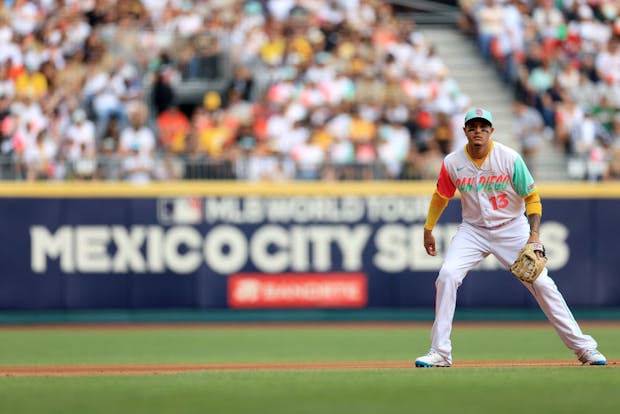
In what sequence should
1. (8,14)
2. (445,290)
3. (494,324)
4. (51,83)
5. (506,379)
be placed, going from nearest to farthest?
(506,379), (445,290), (494,324), (51,83), (8,14)

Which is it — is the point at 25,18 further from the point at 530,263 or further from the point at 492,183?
the point at 530,263

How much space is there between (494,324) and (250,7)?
7497mm

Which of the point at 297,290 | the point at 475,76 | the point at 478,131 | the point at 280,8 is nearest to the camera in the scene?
the point at 478,131

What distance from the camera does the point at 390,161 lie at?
16938 mm

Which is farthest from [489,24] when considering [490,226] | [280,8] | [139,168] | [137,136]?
[490,226]

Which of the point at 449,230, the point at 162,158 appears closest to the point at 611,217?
the point at 449,230

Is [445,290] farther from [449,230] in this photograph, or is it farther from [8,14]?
[8,14]

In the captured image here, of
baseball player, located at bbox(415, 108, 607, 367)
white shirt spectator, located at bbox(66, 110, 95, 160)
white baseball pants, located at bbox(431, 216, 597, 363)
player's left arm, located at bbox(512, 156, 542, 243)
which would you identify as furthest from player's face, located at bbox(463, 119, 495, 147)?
white shirt spectator, located at bbox(66, 110, 95, 160)

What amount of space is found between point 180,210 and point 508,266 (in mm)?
8434

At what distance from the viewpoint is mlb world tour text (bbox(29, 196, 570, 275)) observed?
16781 mm

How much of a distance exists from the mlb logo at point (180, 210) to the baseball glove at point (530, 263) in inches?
338

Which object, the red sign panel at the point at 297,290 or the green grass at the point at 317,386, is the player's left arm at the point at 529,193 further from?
the red sign panel at the point at 297,290

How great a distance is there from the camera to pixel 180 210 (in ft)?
55.4

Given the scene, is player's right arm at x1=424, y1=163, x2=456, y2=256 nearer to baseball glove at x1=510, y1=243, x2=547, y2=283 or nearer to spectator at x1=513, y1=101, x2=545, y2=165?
baseball glove at x1=510, y1=243, x2=547, y2=283
